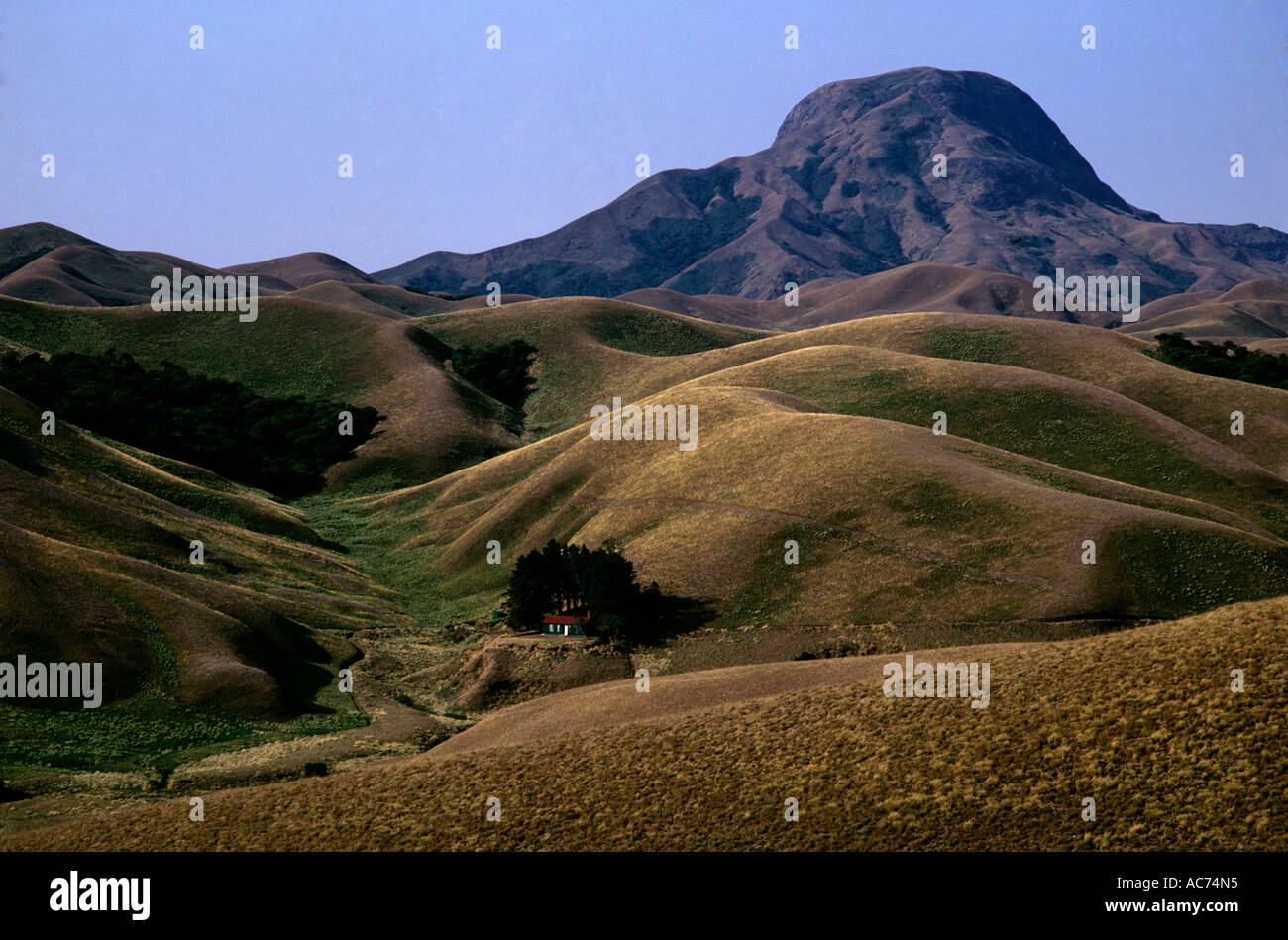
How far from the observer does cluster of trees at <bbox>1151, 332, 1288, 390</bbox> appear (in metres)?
128

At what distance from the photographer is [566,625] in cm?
5981

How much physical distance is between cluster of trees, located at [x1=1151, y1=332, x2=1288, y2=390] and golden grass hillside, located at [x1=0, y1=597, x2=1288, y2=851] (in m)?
107

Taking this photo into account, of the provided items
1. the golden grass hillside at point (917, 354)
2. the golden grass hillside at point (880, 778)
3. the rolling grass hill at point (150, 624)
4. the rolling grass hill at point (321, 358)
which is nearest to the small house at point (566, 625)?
the rolling grass hill at point (150, 624)

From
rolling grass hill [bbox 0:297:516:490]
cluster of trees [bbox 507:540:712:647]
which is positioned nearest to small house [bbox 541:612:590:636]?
cluster of trees [bbox 507:540:712:647]

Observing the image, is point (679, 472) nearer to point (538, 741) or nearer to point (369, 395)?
point (538, 741)

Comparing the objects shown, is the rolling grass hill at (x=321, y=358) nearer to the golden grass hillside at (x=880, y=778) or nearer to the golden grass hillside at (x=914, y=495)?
the golden grass hillside at (x=914, y=495)

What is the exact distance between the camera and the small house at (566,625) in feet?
195

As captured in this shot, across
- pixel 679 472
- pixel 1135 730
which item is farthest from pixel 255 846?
pixel 679 472

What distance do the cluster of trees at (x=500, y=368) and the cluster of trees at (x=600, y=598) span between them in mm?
105158

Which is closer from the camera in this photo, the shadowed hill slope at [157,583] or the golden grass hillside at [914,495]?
the shadowed hill slope at [157,583]

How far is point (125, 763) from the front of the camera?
41.4 m

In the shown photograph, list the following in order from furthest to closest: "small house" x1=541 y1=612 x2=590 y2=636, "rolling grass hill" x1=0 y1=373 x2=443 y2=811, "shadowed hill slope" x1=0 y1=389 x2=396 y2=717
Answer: "small house" x1=541 y1=612 x2=590 y2=636, "shadowed hill slope" x1=0 y1=389 x2=396 y2=717, "rolling grass hill" x1=0 y1=373 x2=443 y2=811

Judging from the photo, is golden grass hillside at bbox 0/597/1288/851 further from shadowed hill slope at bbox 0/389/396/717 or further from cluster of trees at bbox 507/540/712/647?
cluster of trees at bbox 507/540/712/647

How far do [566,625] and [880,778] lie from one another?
3042cm
